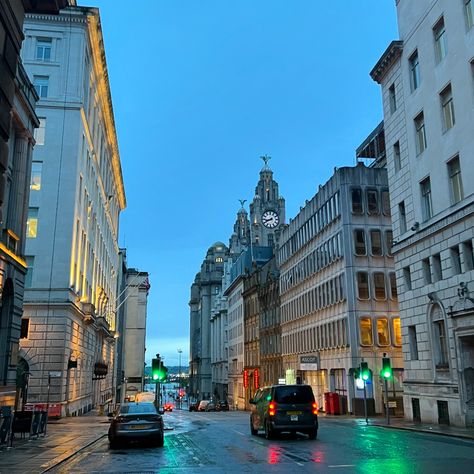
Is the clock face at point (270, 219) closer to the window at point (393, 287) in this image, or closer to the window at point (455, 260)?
the window at point (393, 287)

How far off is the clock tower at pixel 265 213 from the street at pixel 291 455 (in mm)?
119257

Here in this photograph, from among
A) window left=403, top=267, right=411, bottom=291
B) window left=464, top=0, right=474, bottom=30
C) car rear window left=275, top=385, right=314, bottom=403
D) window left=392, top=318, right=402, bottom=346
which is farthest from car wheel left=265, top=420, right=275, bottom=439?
window left=392, top=318, right=402, bottom=346

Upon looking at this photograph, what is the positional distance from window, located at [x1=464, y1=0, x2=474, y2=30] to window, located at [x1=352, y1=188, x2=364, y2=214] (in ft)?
65.6

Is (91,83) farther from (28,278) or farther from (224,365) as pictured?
(224,365)

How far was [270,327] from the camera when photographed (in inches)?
2815

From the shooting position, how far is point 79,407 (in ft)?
147

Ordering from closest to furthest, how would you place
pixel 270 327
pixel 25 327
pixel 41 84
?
pixel 25 327
pixel 41 84
pixel 270 327

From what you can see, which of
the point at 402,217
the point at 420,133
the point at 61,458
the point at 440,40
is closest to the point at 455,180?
the point at 420,133

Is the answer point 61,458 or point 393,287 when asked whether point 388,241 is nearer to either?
point 393,287

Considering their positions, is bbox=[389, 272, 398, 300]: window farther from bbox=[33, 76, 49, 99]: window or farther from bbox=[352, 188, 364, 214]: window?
bbox=[33, 76, 49, 99]: window

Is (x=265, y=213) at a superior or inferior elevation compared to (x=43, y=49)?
superior

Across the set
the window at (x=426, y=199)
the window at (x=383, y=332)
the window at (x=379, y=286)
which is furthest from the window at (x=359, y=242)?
the window at (x=426, y=199)

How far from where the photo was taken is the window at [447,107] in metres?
28.2

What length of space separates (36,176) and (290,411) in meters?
27.0
